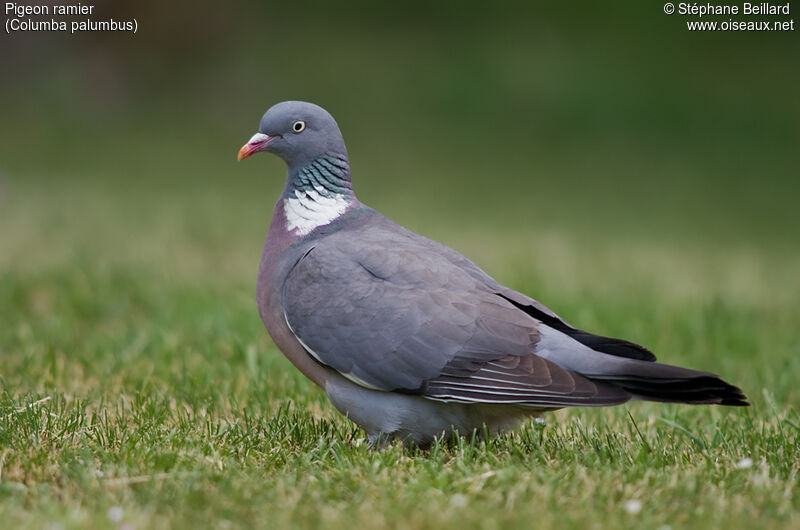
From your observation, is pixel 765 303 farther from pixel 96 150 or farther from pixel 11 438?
pixel 96 150

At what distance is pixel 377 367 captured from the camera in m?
3.53

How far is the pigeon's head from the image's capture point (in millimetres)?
4062

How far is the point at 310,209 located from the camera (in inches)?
158

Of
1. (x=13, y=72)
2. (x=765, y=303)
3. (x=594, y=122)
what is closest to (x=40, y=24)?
(x=13, y=72)

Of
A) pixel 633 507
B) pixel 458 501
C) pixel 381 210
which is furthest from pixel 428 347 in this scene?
pixel 381 210

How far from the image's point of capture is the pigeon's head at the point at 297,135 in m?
4.06

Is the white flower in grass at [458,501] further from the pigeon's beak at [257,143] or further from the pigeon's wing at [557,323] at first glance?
the pigeon's beak at [257,143]

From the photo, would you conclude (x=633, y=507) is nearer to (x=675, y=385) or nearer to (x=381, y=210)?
(x=675, y=385)

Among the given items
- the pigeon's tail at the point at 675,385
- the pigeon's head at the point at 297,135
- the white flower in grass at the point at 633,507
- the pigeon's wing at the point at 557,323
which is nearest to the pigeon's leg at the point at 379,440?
the pigeon's wing at the point at 557,323

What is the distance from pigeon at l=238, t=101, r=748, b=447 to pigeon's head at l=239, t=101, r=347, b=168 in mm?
372

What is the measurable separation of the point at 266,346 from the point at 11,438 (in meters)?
2.24

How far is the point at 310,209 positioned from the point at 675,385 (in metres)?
1.60

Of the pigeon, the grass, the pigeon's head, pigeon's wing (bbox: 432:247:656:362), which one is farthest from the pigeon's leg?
→ the pigeon's head

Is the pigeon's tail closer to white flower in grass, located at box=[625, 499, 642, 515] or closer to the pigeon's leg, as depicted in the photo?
white flower in grass, located at box=[625, 499, 642, 515]
